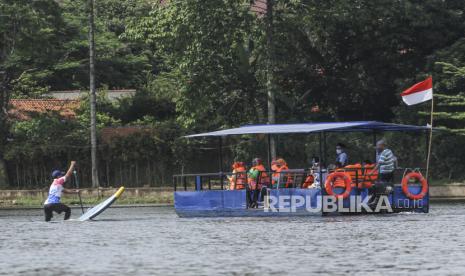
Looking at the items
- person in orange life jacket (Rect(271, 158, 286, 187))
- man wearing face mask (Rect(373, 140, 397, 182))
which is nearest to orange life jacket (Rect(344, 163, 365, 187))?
man wearing face mask (Rect(373, 140, 397, 182))

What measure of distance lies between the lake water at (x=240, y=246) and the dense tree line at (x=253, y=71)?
15.9 m

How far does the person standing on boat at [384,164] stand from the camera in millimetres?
30797

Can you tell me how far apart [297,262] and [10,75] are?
37.8 meters

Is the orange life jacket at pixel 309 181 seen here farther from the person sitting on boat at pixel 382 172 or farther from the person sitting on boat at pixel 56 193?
the person sitting on boat at pixel 56 193

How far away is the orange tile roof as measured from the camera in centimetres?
5431

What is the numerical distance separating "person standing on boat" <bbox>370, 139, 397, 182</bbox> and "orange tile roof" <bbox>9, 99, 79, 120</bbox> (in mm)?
26053

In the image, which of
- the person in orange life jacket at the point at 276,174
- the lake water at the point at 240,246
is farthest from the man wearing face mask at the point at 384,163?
the person in orange life jacket at the point at 276,174

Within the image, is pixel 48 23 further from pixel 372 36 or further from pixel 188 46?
pixel 372 36

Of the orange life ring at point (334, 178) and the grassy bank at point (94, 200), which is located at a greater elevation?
the orange life ring at point (334, 178)

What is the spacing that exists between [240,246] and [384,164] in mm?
9891

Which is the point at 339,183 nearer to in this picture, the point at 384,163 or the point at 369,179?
the point at 369,179

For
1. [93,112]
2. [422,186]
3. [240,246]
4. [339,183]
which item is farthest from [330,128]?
[93,112]

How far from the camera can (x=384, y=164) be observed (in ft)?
101

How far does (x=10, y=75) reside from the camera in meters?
54.2
